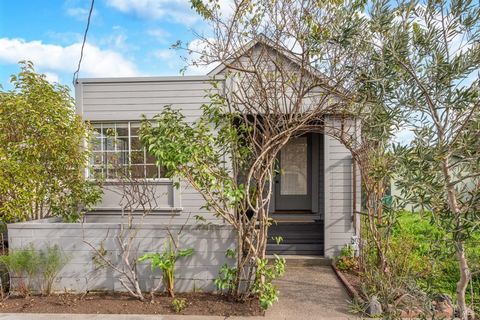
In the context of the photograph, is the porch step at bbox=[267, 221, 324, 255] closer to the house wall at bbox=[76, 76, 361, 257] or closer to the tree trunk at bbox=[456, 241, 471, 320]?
the house wall at bbox=[76, 76, 361, 257]

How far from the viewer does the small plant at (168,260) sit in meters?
4.77

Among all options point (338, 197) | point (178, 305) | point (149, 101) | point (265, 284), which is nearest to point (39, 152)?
point (149, 101)

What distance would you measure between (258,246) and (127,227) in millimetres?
2125

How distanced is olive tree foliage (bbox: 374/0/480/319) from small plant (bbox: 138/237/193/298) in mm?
3675

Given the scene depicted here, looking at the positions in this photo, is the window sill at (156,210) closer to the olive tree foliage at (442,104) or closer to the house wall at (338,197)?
the house wall at (338,197)

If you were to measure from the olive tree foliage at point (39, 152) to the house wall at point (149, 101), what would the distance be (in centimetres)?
104

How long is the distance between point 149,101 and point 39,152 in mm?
2615

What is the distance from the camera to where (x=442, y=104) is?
85.5 inches

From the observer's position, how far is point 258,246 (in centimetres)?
471

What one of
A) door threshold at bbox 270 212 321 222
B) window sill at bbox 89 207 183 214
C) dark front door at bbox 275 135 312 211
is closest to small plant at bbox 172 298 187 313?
window sill at bbox 89 207 183 214

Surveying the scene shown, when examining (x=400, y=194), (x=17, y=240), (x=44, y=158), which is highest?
(x=44, y=158)

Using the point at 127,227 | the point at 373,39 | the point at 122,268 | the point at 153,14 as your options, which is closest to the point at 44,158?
the point at 127,227

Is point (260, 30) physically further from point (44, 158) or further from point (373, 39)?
point (44, 158)

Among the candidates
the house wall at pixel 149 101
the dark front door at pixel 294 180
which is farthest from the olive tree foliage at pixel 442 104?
the dark front door at pixel 294 180
